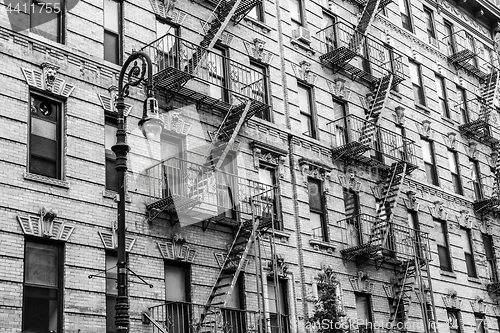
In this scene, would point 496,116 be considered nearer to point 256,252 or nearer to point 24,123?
point 256,252

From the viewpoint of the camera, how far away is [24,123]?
1736cm

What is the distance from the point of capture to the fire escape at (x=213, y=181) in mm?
19328

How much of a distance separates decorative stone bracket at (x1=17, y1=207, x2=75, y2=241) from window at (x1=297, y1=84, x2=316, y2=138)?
35.4ft

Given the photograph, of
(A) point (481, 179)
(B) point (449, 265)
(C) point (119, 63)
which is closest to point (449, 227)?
(B) point (449, 265)

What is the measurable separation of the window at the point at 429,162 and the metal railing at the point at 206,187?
36.6ft

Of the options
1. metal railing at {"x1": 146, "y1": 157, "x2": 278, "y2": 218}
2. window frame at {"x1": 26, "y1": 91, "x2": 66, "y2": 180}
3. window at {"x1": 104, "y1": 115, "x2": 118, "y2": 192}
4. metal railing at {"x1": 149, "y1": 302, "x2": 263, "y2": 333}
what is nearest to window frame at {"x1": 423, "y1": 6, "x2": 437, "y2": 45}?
metal railing at {"x1": 146, "y1": 157, "x2": 278, "y2": 218}

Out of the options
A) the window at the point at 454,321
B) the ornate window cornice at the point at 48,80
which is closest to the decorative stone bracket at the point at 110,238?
the ornate window cornice at the point at 48,80

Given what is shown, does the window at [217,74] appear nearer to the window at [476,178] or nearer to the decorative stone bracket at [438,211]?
the decorative stone bracket at [438,211]

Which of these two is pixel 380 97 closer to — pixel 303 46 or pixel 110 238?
pixel 303 46

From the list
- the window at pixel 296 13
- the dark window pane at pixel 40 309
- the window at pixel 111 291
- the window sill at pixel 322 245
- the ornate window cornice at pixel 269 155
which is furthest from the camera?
the window at pixel 296 13

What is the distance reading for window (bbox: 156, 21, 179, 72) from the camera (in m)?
20.9

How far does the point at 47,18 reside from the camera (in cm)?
1891

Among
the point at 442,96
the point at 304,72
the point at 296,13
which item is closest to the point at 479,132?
the point at 442,96

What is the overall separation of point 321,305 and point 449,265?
11.1m
